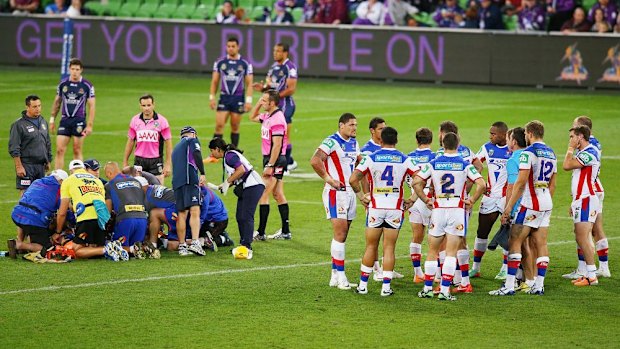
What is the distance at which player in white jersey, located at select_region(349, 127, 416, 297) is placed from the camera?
13.3 m

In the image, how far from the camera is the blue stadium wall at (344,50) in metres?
34.1

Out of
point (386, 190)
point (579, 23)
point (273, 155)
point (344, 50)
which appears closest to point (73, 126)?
point (273, 155)

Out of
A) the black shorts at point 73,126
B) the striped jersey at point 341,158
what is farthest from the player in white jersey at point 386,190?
the black shorts at point 73,126

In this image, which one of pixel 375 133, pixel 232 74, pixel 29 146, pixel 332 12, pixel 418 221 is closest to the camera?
pixel 375 133

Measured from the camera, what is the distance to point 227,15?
38.1 m

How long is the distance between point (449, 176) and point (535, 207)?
3.78 ft

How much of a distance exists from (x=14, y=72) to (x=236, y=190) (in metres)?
25.5

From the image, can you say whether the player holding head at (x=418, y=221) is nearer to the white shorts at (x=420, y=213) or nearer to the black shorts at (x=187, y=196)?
the white shorts at (x=420, y=213)

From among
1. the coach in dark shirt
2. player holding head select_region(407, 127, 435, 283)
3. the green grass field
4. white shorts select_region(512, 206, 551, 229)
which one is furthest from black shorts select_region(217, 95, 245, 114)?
white shorts select_region(512, 206, 551, 229)

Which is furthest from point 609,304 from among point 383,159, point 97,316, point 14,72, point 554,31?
point 14,72

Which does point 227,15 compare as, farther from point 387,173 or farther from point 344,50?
point 387,173

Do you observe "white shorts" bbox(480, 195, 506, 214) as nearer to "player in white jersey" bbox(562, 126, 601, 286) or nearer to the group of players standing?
the group of players standing

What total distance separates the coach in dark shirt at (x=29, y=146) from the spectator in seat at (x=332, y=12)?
65.9 feet

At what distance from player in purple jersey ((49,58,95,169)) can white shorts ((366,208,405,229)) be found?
9190 mm
